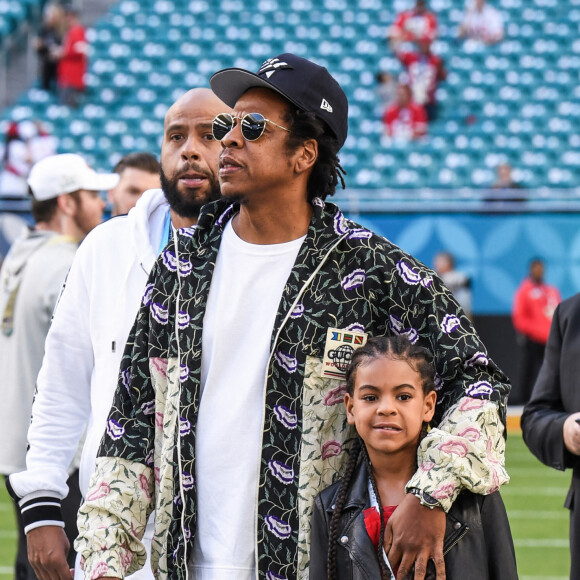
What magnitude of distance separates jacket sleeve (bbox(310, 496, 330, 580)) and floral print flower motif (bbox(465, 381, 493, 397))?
44 centimetres

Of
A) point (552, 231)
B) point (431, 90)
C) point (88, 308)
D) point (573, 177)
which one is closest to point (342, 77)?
point (431, 90)

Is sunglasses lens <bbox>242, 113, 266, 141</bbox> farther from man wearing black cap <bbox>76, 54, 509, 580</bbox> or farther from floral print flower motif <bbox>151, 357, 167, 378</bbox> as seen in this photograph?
floral print flower motif <bbox>151, 357, 167, 378</bbox>

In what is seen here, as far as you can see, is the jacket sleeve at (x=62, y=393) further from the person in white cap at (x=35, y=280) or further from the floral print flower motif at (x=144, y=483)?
the person in white cap at (x=35, y=280)

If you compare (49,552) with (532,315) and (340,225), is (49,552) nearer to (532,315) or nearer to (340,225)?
(340,225)

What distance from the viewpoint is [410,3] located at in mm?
22875

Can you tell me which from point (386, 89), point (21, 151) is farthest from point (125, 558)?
point (386, 89)

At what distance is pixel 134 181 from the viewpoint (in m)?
5.75

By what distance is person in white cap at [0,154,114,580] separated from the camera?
5.15 meters

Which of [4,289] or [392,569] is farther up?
[4,289]

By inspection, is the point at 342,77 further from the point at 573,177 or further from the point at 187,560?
the point at 187,560

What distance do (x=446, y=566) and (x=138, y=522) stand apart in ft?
2.48

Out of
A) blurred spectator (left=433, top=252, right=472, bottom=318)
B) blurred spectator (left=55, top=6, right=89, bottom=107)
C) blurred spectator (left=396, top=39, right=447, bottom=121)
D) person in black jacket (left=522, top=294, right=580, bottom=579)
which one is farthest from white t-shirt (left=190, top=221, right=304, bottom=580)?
blurred spectator (left=55, top=6, right=89, bottom=107)

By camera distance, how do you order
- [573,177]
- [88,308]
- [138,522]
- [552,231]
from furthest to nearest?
[573,177]
[552,231]
[88,308]
[138,522]

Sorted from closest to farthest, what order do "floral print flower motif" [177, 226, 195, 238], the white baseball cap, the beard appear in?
"floral print flower motif" [177, 226, 195, 238] → the beard → the white baseball cap
